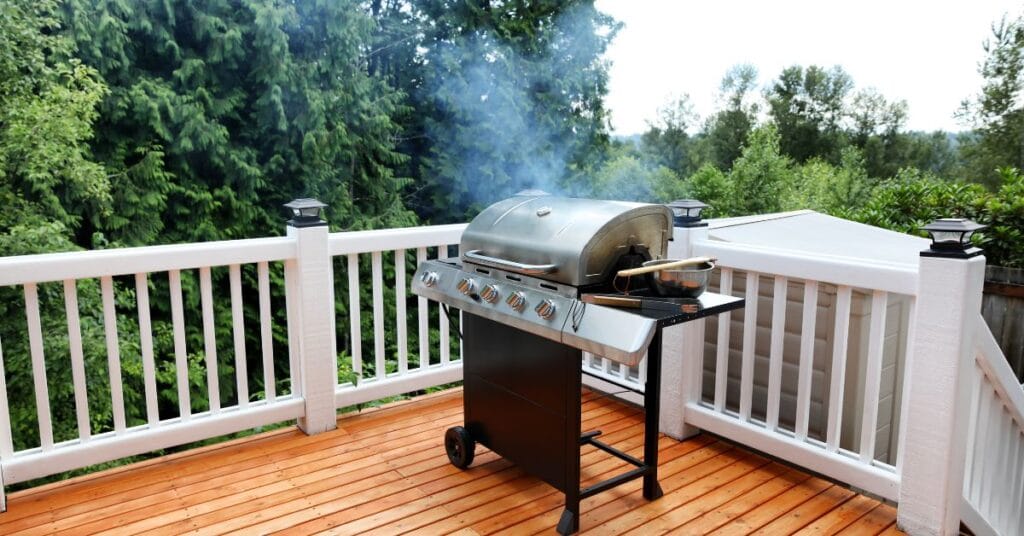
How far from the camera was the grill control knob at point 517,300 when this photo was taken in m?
2.41

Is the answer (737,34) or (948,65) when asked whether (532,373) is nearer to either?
(948,65)

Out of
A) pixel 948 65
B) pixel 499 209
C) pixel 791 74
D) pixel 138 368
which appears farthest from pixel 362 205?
pixel 791 74

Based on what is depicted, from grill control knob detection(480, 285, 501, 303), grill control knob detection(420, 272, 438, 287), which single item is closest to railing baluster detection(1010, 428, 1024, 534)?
grill control knob detection(480, 285, 501, 303)

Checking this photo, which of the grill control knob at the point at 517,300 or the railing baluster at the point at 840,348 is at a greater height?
the grill control knob at the point at 517,300

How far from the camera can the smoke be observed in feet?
39.1

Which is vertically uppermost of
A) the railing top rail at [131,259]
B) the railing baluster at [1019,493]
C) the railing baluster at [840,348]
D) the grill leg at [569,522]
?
the railing top rail at [131,259]

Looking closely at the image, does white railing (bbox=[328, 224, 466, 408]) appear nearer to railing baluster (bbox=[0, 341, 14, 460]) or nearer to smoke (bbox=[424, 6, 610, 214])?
railing baluster (bbox=[0, 341, 14, 460])

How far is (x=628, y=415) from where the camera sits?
3.68 m

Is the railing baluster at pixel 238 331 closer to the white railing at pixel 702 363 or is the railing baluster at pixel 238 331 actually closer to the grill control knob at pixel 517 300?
the white railing at pixel 702 363

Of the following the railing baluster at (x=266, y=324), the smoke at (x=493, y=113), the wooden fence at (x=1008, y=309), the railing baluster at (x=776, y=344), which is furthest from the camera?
the smoke at (x=493, y=113)

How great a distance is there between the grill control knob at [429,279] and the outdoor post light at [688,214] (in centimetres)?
113

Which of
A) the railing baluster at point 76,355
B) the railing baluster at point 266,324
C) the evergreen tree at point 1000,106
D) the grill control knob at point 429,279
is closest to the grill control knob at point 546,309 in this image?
the grill control knob at point 429,279

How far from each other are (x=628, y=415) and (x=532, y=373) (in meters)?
1.26

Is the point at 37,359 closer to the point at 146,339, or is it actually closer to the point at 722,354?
the point at 146,339
